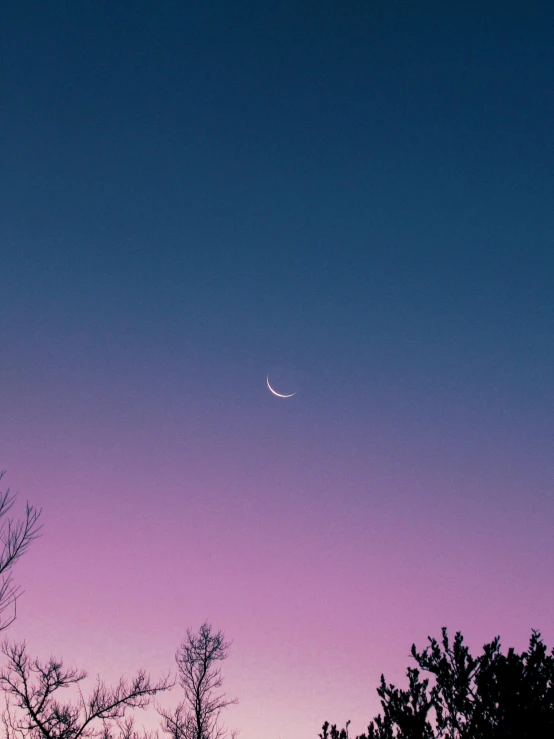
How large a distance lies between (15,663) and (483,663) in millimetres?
18223

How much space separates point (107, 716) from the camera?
1797cm

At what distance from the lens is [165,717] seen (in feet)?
63.3

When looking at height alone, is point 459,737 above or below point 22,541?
below

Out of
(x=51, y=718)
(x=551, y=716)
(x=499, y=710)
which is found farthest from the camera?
(x=51, y=718)

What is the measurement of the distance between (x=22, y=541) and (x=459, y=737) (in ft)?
31.3

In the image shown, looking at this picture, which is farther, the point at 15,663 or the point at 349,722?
the point at 15,663

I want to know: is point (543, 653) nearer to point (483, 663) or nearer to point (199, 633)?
point (483, 663)

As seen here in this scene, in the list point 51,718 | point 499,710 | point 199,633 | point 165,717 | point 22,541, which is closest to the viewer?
point 499,710

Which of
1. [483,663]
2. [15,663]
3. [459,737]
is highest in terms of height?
[15,663]

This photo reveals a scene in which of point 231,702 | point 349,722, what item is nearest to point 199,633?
point 231,702

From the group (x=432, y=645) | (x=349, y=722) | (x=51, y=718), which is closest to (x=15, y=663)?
(x=51, y=718)

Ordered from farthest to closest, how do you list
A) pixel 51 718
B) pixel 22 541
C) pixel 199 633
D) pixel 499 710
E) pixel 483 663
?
pixel 199 633
pixel 51 718
pixel 22 541
pixel 483 663
pixel 499 710

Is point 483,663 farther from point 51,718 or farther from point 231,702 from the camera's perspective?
point 51,718

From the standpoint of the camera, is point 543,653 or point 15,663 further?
point 15,663
